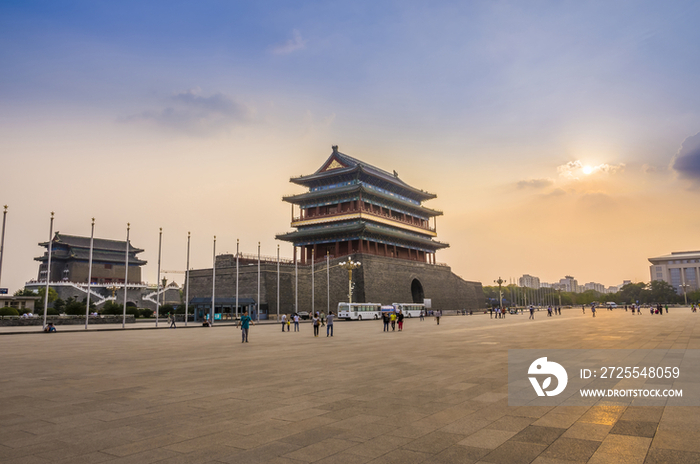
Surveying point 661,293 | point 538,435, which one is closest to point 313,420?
point 538,435

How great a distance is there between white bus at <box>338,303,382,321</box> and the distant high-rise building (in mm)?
132948

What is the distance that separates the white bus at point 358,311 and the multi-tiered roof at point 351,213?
901 centimetres

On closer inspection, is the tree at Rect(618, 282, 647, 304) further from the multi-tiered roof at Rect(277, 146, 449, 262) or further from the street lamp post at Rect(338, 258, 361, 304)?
the street lamp post at Rect(338, 258, 361, 304)

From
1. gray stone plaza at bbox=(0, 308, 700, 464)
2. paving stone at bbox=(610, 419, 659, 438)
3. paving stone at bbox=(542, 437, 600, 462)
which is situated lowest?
paving stone at bbox=(610, 419, 659, 438)

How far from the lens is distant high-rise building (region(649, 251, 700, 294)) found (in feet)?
478

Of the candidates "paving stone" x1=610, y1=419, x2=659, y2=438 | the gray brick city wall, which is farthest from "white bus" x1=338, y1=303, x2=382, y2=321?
"paving stone" x1=610, y1=419, x2=659, y2=438

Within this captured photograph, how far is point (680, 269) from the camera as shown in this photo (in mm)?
148500

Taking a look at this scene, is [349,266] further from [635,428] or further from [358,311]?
[635,428]

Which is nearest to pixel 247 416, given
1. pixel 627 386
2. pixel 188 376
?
pixel 188 376

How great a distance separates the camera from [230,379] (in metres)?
10.7

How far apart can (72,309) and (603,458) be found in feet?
168

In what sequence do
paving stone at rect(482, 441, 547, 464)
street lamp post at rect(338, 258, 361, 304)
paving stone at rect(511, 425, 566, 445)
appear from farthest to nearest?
street lamp post at rect(338, 258, 361, 304) < paving stone at rect(511, 425, 566, 445) < paving stone at rect(482, 441, 547, 464)

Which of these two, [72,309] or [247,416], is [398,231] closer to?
[72,309]

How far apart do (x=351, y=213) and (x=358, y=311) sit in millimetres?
14444
